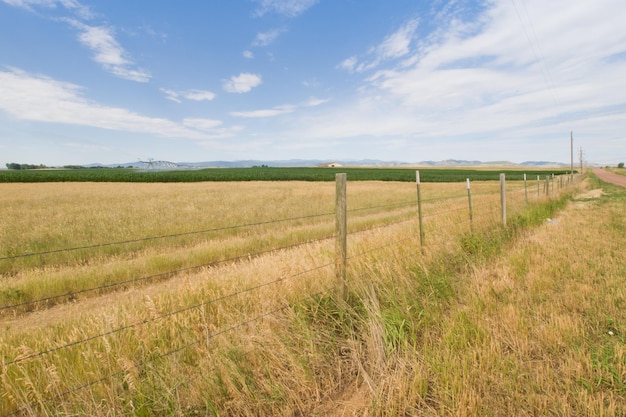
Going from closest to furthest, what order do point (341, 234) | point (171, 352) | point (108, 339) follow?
1. point (171, 352)
2. point (108, 339)
3. point (341, 234)

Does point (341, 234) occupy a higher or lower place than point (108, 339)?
higher

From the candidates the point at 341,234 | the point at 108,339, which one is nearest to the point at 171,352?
the point at 108,339

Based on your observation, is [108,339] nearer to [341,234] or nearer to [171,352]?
[171,352]

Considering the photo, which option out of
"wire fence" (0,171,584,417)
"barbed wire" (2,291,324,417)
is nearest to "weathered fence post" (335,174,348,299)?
"wire fence" (0,171,584,417)

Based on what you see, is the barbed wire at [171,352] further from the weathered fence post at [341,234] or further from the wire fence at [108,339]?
the weathered fence post at [341,234]

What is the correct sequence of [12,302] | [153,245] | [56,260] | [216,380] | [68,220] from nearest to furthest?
[216,380]
[12,302]
[56,260]
[153,245]
[68,220]

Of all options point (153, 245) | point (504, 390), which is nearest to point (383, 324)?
point (504, 390)

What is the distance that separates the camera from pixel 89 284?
702 centimetres

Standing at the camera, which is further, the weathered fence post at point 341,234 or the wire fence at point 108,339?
the weathered fence post at point 341,234

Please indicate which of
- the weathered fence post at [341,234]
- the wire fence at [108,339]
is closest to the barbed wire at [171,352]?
the wire fence at [108,339]

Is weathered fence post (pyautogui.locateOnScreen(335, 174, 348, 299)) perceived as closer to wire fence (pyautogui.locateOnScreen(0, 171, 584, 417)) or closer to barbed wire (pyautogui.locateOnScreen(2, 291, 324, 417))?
wire fence (pyautogui.locateOnScreen(0, 171, 584, 417))

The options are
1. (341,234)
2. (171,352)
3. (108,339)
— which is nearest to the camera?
(171,352)

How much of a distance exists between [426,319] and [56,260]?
34.2 feet

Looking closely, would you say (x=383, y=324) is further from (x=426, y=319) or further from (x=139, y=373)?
(x=139, y=373)
